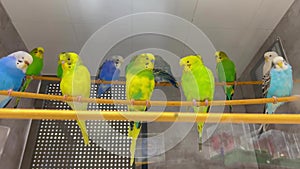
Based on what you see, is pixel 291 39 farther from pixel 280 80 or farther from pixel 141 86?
pixel 141 86

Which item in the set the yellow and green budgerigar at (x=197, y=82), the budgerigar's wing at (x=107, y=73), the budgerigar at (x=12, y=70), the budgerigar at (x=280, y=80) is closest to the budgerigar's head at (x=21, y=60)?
the budgerigar at (x=12, y=70)

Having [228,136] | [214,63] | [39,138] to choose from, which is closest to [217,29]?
[214,63]

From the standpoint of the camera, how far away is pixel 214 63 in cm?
158

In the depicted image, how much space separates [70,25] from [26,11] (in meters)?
0.24

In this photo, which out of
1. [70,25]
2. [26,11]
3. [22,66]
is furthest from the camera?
[70,25]

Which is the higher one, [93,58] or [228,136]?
[93,58]

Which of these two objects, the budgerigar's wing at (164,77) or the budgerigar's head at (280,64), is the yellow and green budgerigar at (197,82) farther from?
the budgerigar's head at (280,64)

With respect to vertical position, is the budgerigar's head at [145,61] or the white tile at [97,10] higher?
the white tile at [97,10]

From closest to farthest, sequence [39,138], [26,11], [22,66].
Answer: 1. [22,66]
2. [26,11]
3. [39,138]

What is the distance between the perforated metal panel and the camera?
1.56 m

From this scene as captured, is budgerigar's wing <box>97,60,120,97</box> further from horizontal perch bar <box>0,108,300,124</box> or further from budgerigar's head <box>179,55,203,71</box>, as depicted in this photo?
horizontal perch bar <box>0,108,300,124</box>

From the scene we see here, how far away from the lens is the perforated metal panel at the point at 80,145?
5.13 feet

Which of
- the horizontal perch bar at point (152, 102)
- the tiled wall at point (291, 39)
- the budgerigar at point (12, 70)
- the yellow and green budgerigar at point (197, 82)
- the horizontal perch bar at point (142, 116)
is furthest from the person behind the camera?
the tiled wall at point (291, 39)

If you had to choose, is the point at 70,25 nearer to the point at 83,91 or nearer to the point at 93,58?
the point at 93,58
